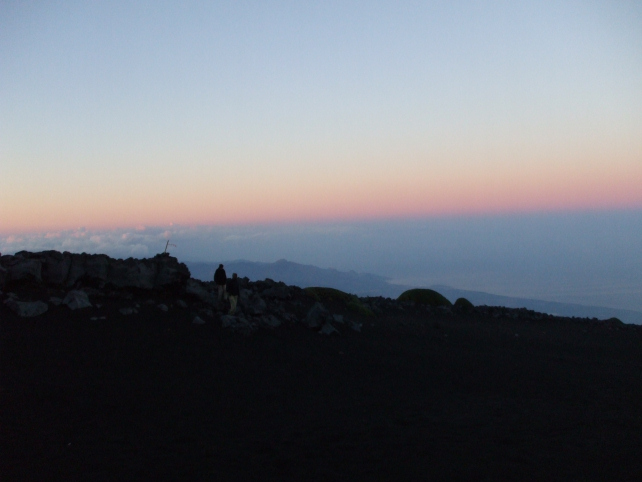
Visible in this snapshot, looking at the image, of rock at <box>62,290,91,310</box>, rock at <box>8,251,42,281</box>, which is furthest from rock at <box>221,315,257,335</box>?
rock at <box>8,251,42,281</box>

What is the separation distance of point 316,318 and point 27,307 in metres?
8.70

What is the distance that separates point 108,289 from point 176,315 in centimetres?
242

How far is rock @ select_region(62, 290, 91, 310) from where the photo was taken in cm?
1412

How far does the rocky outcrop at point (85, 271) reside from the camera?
14883 millimetres

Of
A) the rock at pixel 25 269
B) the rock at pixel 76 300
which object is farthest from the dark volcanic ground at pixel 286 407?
the rock at pixel 25 269

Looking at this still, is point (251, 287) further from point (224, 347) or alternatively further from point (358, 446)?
point (358, 446)

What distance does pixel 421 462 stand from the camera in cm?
781

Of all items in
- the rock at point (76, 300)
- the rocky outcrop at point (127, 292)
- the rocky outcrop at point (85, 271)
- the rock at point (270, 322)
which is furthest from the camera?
the rock at point (270, 322)

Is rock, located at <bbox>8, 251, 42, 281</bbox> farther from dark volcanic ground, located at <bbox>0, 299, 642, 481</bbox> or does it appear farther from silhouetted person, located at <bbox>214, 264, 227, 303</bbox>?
silhouetted person, located at <bbox>214, 264, 227, 303</bbox>

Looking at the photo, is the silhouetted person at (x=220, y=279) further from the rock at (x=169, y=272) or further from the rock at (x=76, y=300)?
the rock at (x=76, y=300)

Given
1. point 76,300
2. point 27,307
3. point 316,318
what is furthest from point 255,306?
point 27,307

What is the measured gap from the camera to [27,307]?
13.3 m

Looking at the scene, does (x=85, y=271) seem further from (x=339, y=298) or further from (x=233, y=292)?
(x=339, y=298)

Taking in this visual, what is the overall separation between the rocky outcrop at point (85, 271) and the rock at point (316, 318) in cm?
458
